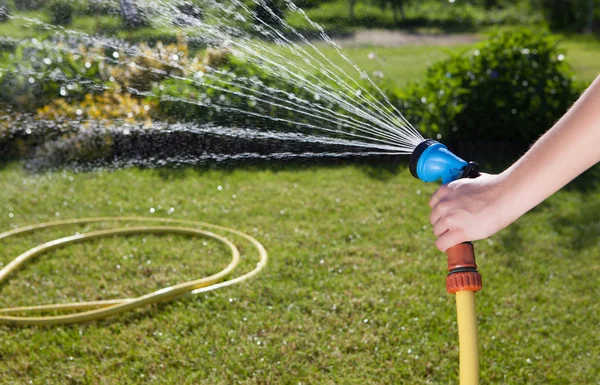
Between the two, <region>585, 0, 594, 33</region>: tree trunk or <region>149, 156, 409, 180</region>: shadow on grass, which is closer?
<region>149, 156, 409, 180</region>: shadow on grass

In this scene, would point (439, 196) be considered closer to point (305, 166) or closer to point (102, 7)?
point (305, 166)

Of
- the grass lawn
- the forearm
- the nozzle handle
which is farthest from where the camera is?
the grass lawn

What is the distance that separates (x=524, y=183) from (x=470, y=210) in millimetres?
152

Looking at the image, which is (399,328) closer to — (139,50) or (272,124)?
(272,124)

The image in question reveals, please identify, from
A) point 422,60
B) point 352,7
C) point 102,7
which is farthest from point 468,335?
point 422,60

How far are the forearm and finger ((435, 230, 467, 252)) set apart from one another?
0.16m

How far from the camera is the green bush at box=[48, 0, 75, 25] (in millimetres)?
5990

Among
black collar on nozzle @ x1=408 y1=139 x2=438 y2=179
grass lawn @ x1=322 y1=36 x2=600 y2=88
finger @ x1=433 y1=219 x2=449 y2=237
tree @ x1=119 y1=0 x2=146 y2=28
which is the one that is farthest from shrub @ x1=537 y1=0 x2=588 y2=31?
finger @ x1=433 y1=219 x2=449 y2=237

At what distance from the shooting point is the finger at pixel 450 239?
1661 millimetres

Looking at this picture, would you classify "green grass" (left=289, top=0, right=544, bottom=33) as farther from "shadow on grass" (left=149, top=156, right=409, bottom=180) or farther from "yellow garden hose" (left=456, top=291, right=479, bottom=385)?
"yellow garden hose" (left=456, top=291, right=479, bottom=385)

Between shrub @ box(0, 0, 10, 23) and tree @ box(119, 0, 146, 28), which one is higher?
tree @ box(119, 0, 146, 28)

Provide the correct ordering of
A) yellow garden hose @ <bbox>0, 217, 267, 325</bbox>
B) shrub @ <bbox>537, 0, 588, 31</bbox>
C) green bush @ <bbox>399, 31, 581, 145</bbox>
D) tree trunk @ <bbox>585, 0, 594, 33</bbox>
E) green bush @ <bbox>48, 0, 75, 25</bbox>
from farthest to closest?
shrub @ <bbox>537, 0, 588, 31</bbox>, tree trunk @ <bbox>585, 0, 594, 33</bbox>, green bush @ <bbox>399, 31, 581, 145</bbox>, green bush @ <bbox>48, 0, 75, 25</bbox>, yellow garden hose @ <bbox>0, 217, 267, 325</bbox>

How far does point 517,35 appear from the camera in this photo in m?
6.75

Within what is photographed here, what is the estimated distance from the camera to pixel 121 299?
361 centimetres
